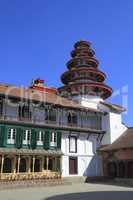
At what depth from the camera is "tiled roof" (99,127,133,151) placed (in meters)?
29.9

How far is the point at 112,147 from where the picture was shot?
31.5m

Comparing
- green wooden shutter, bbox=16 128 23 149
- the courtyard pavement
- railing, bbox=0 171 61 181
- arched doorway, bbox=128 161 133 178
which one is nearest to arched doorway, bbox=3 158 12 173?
green wooden shutter, bbox=16 128 23 149

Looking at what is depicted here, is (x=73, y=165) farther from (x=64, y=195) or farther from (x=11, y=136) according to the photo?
(x=64, y=195)

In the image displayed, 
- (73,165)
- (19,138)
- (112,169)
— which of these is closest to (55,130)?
(19,138)

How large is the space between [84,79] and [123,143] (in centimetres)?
1177

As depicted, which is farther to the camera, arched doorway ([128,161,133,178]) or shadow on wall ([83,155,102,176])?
shadow on wall ([83,155,102,176])

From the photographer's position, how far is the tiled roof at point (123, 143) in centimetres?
2993

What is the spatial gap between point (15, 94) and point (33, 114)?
2.91 meters

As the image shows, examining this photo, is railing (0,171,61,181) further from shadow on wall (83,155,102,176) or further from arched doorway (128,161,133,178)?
arched doorway (128,161,133,178)

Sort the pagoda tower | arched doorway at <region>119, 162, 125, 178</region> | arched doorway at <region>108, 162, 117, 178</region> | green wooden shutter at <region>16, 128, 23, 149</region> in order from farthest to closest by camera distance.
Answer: the pagoda tower < arched doorway at <region>108, 162, 117, 178</region> < arched doorway at <region>119, 162, 125, 178</region> < green wooden shutter at <region>16, 128, 23, 149</region>

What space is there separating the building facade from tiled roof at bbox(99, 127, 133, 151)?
89 cm

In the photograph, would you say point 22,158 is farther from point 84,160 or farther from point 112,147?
point 112,147

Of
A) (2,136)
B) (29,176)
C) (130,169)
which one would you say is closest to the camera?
(29,176)

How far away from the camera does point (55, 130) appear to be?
30.1m
